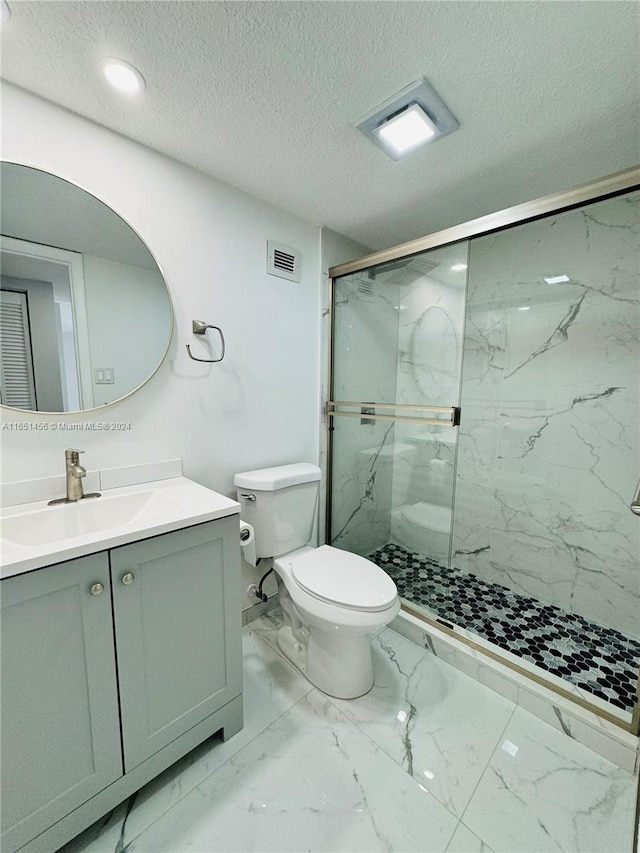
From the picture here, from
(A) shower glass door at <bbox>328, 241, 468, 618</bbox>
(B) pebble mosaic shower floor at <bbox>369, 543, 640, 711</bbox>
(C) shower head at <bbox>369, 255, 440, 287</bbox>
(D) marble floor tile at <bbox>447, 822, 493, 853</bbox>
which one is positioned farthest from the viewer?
(A) shower glass door at <bbox>328, 241, 468, 618</bbox>

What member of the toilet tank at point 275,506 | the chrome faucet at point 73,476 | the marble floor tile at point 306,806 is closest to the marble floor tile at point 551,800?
the marble floor tile at point 306,806

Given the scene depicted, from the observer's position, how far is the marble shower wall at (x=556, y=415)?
170 centimetres

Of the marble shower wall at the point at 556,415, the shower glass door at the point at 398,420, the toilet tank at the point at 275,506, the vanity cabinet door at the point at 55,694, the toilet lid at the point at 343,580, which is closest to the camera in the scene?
the vanity cabinet door at the point at 55,694

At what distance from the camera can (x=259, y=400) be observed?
1.78m

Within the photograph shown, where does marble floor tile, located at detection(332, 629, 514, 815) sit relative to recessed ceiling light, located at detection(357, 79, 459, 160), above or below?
below

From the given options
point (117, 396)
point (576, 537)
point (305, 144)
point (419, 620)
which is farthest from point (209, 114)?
point (576, 537)

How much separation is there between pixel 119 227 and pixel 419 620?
2.19 metres

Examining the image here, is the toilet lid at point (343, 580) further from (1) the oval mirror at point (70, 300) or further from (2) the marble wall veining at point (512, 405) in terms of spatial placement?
(1) the oval mirror at point (70, 300)

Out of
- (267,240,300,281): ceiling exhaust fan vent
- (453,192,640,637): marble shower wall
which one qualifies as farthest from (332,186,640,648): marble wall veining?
(267,240,300,281): ceiling exhaust fan vent

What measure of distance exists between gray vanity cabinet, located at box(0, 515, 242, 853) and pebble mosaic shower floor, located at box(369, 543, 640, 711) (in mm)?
1216

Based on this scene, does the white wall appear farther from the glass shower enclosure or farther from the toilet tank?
the glass shower enclosure

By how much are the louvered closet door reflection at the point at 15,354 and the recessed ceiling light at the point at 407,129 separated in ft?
4.48

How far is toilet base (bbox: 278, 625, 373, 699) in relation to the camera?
1372 millimetres

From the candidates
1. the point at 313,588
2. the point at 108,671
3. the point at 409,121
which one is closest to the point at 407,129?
the point at 409,121
